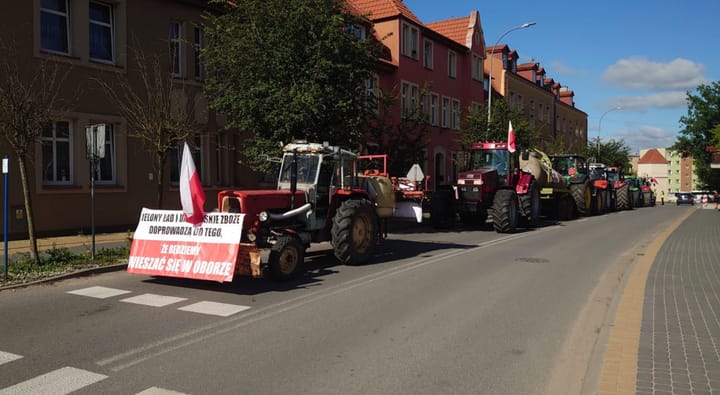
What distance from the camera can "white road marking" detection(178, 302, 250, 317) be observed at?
23.6ft

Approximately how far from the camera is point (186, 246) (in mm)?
8844

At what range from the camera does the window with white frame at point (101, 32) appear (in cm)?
1661

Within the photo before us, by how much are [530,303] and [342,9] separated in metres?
→ 12.4

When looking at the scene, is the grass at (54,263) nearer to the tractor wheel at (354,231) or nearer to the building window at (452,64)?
the tractor wheel at (354,231)

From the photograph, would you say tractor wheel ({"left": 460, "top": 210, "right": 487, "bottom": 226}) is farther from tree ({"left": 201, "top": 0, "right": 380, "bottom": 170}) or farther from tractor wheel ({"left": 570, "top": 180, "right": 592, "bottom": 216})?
tractor wheel ({"left": 570, "top": 180, "right": 592, "bottom": 216})

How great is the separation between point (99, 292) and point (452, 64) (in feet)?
108

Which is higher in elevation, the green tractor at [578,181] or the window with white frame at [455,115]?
the window with white frame at [455,115]

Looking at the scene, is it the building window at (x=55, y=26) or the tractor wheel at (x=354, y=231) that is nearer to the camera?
the tractor wheel at (x=354, y=231)

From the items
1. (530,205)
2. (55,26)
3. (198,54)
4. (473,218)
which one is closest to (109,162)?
(55,26)

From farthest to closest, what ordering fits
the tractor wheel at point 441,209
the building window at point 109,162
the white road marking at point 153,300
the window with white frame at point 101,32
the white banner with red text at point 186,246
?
the tractor wheel at point 441,209 < the building window at point 109,162 < the window with white frame at point 101,32 < the white banner with red text at point 186,246 < the white road marking at point 153,300

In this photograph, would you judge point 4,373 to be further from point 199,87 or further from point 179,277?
point 199,87

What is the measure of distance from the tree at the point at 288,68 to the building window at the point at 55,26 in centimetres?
373

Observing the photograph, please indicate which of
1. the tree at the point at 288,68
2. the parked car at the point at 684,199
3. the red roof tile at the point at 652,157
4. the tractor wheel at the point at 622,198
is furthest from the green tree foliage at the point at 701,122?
the red roof tile at the point at 652,157

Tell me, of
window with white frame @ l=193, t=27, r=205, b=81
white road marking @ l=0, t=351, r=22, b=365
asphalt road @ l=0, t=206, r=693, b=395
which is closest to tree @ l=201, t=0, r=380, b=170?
window with white frame @ l=193, t=27, r=205, b=81
